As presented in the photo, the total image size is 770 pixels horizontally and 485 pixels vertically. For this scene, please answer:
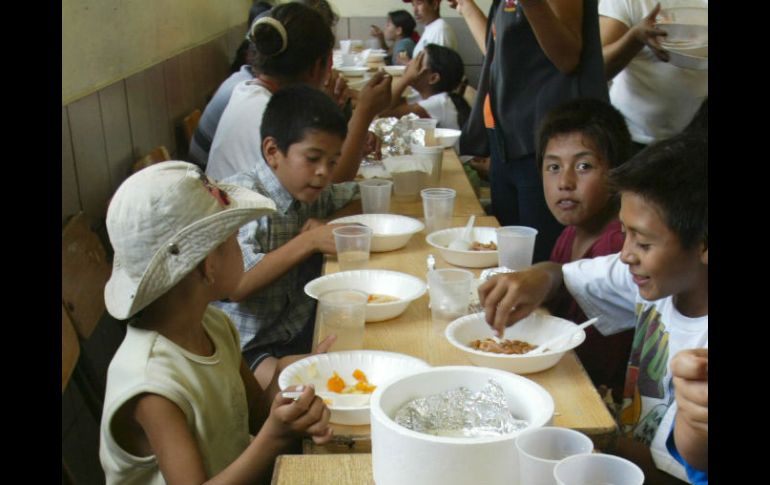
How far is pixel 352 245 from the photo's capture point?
2041 millimetres

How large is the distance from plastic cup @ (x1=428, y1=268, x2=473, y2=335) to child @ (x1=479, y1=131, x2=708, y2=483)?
0.20ft

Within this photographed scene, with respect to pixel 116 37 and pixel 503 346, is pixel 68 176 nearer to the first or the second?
pixel 116 37

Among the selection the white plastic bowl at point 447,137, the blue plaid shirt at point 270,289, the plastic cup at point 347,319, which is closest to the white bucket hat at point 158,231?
the plastic cup at point 347,319

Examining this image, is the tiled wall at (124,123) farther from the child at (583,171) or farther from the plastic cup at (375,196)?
the child at (583,171)

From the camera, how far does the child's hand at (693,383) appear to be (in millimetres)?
916

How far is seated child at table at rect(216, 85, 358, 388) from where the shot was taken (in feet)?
7.38

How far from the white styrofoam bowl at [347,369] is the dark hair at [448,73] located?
302 cm

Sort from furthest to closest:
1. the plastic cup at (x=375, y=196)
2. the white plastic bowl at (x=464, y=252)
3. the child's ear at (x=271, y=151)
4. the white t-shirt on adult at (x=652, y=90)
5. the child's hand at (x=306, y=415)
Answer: the white t-shirt on adult at (x=652, y=90)
the plastic cup at (x=375, y=196)
the child's ear at (x=271, y=151)
the white plastic bowl at (x=464, y=252)
the child's hand at (x=306, y=415)

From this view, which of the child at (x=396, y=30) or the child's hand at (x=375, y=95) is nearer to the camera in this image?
the child's hand at (x=375, y=95)

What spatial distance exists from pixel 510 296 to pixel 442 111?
2.84 metres

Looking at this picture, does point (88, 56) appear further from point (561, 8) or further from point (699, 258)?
point (699, 258)

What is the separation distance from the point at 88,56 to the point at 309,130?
2.52 feet

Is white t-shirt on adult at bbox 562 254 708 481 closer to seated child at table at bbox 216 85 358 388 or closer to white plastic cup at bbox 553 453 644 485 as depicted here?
white plastic cup at bbox 553 453 644 485
